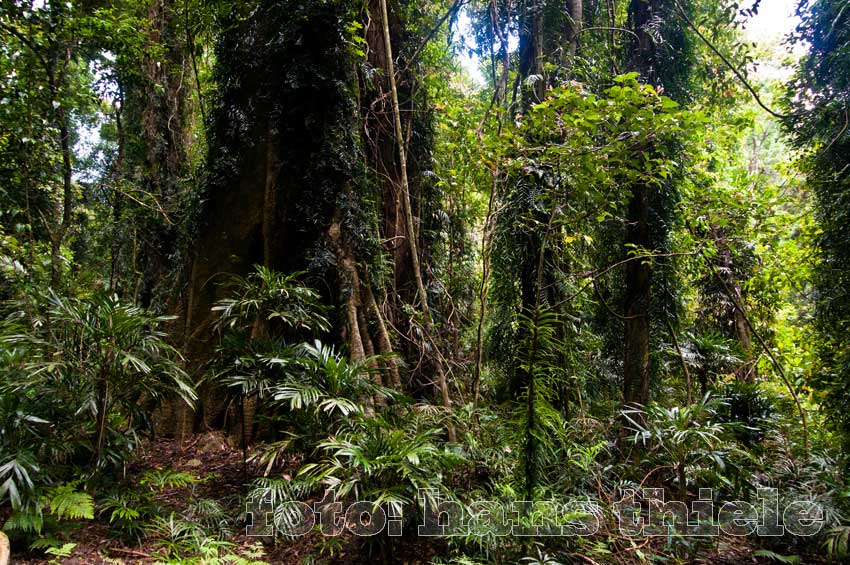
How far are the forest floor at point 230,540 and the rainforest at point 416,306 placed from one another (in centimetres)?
2

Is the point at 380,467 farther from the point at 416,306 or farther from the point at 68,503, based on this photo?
the point at 416,306

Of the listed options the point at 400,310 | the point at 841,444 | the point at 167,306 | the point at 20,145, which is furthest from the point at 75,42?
the point at 841,444

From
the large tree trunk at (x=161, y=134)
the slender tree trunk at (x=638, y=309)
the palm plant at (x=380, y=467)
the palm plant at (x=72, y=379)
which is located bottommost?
the palm plant at (x=380, y=467)

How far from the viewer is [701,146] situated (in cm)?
668

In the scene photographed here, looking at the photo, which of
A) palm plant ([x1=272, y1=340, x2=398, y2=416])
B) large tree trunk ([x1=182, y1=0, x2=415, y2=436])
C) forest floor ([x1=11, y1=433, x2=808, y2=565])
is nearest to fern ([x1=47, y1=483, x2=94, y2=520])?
forest floor ([x1=11, y1=433, x2=808, y2=565])

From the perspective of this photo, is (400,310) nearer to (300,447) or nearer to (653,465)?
(300,447)

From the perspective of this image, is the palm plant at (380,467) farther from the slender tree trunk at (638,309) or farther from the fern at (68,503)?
the slender tree trunk at (638,309)

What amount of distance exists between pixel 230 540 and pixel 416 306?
352 centimetres

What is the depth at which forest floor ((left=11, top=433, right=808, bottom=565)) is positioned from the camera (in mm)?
2732

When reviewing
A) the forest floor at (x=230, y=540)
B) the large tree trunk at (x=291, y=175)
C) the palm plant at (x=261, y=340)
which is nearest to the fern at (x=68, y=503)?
the forest floor at (x=230, y=540)

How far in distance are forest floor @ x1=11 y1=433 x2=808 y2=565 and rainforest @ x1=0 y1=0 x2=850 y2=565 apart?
0.02 metres

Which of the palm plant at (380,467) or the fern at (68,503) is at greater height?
the palm plant at (380,467)

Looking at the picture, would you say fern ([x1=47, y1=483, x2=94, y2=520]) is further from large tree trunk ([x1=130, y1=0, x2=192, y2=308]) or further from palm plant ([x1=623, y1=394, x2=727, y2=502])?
large tree trunk ([x1=130, y1=0, x2=192, y2=308])

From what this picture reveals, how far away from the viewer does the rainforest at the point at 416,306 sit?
3.04 meters
